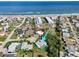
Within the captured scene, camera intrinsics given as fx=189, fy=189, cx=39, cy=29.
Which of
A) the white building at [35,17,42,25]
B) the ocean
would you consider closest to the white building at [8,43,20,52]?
the white building at [35,17,42,25]

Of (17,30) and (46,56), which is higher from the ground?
(17,30)

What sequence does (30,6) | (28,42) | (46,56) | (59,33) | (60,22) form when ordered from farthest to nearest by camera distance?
(30,6), (60,22), (59,33), (28,42), (46,56)

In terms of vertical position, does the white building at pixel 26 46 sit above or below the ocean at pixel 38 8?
below

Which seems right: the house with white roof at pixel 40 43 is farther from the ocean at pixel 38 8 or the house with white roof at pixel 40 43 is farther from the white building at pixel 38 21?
the ocean at pixel 38 8

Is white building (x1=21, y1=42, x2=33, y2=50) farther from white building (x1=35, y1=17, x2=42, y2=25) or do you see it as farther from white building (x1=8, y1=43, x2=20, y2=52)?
white building (x1=35, y1=17, x2=42, y2=25)

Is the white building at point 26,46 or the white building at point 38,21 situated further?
the white building at point 38,21

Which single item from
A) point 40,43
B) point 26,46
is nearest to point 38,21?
point 40,43

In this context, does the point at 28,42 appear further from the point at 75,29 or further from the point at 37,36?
the point at 75,29

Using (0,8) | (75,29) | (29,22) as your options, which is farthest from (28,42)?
(0,8)

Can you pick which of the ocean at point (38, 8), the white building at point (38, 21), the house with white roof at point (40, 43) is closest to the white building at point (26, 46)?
the house with white roof at point (40, 43)
